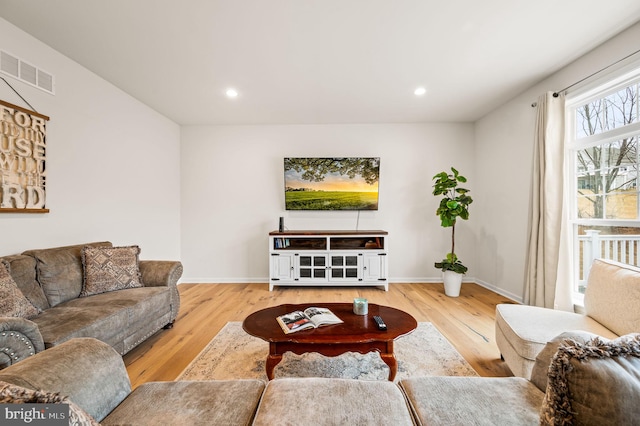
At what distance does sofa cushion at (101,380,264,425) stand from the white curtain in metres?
3.12

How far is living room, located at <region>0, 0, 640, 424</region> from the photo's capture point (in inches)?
112

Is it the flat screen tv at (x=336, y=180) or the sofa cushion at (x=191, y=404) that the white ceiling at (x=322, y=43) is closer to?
the flat screen tv at (x=336, y=180)

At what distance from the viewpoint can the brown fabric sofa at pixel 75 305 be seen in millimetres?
1701

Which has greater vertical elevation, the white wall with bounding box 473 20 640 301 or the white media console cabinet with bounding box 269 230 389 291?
the white wall with bounding box 473 20 640 301

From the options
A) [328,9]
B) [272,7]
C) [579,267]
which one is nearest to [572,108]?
[579,267]

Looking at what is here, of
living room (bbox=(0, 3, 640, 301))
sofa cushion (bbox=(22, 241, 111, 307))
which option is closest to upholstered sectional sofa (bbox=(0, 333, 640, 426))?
sofa cushion (bbox=(22, 241, 111, 307))

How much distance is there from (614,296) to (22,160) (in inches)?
178

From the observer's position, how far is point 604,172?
8.64 feet

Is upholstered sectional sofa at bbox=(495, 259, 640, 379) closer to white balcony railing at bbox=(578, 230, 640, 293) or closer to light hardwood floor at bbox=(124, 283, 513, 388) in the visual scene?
light hardwood floor at bbox=(124, 283, 513, 388)

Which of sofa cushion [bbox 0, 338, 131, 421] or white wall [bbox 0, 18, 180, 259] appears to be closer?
sofa cushion [bbox 0, 338, 131, 421]

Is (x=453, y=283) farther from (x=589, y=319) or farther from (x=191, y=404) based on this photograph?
(x=191, y=404)

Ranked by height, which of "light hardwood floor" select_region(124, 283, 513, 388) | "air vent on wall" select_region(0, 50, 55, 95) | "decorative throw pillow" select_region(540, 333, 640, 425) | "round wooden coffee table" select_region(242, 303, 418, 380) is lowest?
"light hardwood floor" select_region(124, 283, 513, 388)

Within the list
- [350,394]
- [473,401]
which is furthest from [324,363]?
[473,401]

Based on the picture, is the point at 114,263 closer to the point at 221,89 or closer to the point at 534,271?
the point at 221,89
